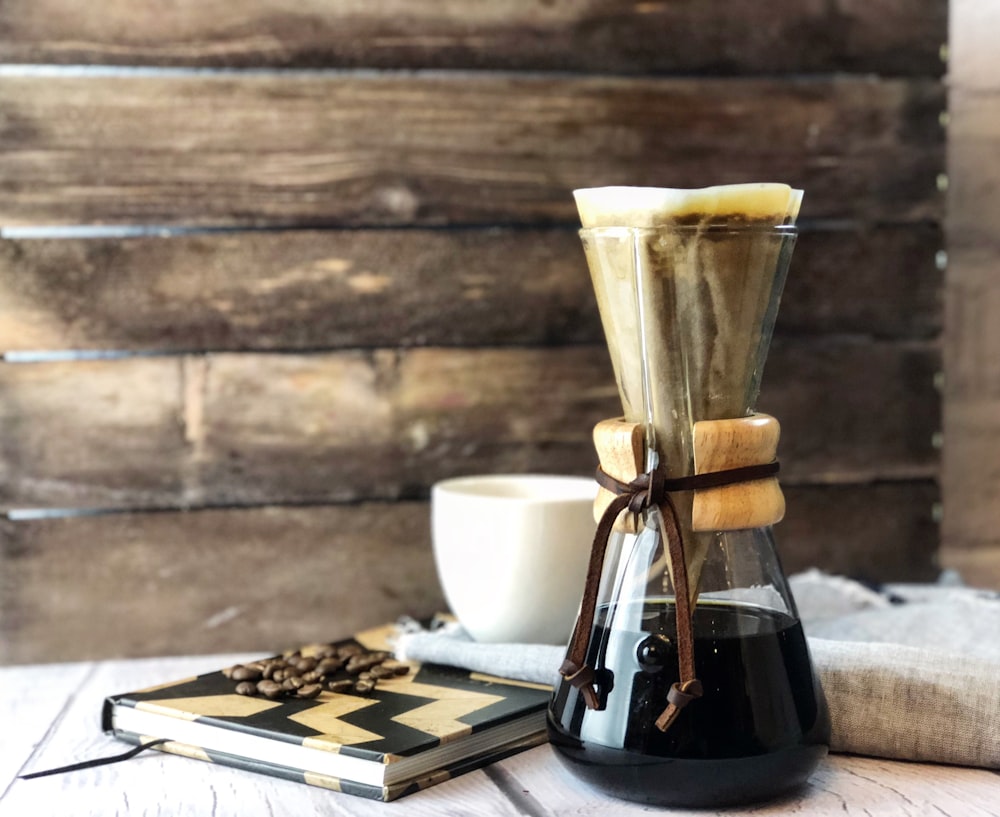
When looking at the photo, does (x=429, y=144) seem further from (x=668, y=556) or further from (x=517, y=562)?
(x=668, y=556)

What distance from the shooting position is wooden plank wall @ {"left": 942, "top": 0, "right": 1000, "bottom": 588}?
1127 mm

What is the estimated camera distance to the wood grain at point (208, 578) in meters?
1.01

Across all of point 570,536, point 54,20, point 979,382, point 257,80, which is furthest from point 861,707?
point 54,20

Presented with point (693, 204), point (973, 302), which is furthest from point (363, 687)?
point (973, 302)

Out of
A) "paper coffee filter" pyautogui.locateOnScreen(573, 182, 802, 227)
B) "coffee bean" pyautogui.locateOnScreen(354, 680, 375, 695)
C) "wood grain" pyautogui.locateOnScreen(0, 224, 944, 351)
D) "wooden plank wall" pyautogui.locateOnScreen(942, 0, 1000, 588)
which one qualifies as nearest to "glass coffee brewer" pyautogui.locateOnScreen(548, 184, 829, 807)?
"paper coffee filter" pyautogui.locateOnScreen(573, 182, 802, 227)

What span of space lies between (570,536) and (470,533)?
0.08 metres

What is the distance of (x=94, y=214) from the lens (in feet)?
3.26

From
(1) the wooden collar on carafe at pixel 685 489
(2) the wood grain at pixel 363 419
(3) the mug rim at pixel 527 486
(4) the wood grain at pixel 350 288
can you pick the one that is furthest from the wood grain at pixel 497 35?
(1) the wooden collar on carafe at pixel 685 489

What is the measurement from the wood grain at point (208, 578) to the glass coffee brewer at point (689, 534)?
16.9 inches

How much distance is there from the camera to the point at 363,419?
104 cm

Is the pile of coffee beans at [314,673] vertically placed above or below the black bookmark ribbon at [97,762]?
above

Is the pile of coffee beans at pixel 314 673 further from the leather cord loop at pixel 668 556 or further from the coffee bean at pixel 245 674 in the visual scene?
the leather cord loop at pixel 668 556

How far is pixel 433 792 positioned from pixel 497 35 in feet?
2.28

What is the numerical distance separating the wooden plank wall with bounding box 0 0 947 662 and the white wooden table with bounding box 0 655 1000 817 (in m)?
0.31
